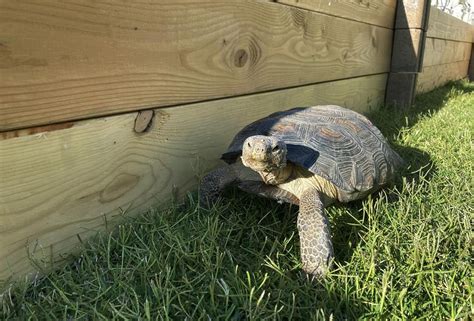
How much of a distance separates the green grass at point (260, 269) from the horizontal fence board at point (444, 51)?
11.9 feet

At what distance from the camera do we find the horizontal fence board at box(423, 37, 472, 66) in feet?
16.7

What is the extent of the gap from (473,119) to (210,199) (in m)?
2.73

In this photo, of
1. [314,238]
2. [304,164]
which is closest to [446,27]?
[304,164]

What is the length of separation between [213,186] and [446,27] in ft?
16.9

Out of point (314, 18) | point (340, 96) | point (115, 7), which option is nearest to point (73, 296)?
point (115, 7)

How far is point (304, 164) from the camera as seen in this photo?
167cm

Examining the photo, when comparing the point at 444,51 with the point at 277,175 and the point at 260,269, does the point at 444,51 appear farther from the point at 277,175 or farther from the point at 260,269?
the point at 260,269

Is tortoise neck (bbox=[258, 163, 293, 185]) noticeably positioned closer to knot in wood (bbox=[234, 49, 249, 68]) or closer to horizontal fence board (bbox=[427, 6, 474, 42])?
knot in wood (bbox=[234, 49, 249, 68])

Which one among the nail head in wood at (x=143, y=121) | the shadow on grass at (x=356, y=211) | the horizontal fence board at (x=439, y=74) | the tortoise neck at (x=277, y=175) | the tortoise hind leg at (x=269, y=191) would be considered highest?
the nail head in wood at (x=143, y=121)

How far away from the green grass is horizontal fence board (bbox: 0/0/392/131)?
464 millimetres

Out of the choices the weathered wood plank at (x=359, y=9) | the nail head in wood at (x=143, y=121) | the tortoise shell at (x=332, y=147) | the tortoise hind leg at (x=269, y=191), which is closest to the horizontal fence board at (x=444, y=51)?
the weathered wood plank at (x=359, y=9)

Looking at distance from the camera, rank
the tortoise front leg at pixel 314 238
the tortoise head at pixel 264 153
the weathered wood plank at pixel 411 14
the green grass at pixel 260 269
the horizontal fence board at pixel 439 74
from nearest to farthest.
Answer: the green grass at pixel 260 269 < the tortoise front leg at pixel 314 238 < the tortoise head at pixel 264 153 < the weathered wood plank at pixel 411 14 < the horizontal fence board at pixel 439 74

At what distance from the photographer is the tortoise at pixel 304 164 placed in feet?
5.22

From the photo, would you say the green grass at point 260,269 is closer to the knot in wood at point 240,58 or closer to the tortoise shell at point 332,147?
the tortoise shell at point 332,147
